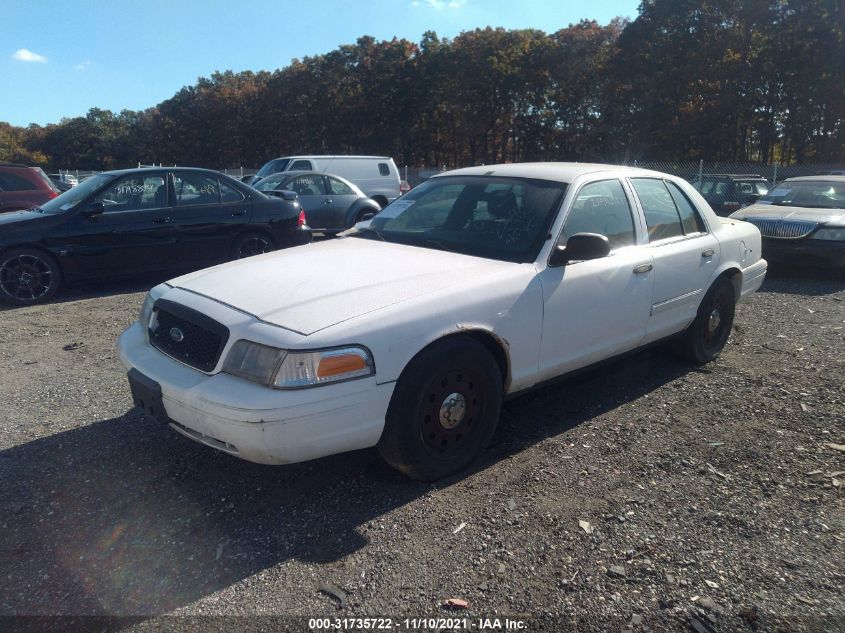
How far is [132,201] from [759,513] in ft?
24.7

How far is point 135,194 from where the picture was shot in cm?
817

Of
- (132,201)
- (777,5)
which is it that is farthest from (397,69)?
(132,201)

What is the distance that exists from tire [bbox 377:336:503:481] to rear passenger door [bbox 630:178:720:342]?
1.62 metres

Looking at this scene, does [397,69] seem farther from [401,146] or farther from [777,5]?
[777,5]

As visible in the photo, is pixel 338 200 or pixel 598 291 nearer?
pixel 598 291

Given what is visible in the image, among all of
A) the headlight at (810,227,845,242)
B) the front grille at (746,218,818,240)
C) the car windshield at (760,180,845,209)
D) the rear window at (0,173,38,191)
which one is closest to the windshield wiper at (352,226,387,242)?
the front grille at (746,218,818,240)

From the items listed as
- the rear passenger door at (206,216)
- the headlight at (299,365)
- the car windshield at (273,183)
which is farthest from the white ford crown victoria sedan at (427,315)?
the car windshield at (273,183)

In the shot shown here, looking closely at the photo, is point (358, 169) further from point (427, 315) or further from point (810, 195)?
point (427, 315)

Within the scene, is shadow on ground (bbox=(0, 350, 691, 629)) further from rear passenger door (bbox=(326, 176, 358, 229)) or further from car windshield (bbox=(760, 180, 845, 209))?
rear passenger door (bbox=(326, 176, 358, 229))

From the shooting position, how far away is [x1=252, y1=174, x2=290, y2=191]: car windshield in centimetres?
1340

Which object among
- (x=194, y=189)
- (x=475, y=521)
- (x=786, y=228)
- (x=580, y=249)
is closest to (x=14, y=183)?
(x=194, y=189)

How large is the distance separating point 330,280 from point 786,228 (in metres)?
8.28

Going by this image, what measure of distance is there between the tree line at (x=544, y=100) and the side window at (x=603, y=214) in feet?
107

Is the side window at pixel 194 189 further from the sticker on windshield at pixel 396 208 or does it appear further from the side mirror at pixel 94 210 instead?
the sticker on windshield at pixel 396 208
